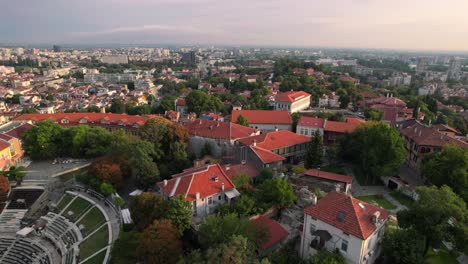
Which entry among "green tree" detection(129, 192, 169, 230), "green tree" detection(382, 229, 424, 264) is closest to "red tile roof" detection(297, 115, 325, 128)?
"green tree" detection(382, 229, 424, 264)

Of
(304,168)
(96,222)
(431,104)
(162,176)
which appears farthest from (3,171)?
(431,104)

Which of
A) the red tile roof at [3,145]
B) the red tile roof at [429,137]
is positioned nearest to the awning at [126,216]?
the red tile roof at [3,145]

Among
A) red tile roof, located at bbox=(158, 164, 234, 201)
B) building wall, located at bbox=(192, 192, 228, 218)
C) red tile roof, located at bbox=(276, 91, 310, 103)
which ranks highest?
red tile roof, located at bbox=(276, 91, 310, 103)

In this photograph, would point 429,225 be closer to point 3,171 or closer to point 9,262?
point 9,262

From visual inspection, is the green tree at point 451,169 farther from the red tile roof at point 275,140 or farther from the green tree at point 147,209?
the green tree at point 147,209

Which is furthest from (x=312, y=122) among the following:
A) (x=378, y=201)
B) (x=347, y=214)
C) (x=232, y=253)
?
(x=232, y=253)

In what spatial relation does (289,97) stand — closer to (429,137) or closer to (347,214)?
(429,137)

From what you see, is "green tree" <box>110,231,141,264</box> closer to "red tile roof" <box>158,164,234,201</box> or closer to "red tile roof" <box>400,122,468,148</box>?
"red tile roof" <box>158,164,234,201</box>
